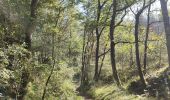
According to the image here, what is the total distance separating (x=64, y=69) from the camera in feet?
62.3

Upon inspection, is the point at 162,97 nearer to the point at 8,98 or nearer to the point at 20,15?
the point at 8,98

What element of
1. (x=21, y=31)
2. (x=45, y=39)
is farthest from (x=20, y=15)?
(x=45, y=39)

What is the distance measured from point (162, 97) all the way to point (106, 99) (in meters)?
5.36

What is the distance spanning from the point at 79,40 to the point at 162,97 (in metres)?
29.4

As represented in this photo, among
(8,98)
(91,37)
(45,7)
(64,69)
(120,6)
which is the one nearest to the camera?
(8,98)

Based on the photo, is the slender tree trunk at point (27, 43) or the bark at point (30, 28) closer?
the slender tree trunk at point (27, 43)

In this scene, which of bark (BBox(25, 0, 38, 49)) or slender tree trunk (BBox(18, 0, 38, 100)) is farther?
bark (BBox(25, 0, 38, 49))

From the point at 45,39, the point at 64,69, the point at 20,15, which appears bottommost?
the point at 64,69

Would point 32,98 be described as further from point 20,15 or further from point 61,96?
point 20,15

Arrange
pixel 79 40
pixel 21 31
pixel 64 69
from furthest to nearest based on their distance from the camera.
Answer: pixel 79 40 < pixel 21 31 < pixel 64 69

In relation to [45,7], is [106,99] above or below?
below

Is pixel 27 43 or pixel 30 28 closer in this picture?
pixel 27 43

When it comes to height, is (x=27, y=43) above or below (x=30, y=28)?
below

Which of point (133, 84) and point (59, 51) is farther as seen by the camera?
point (133, 84)
